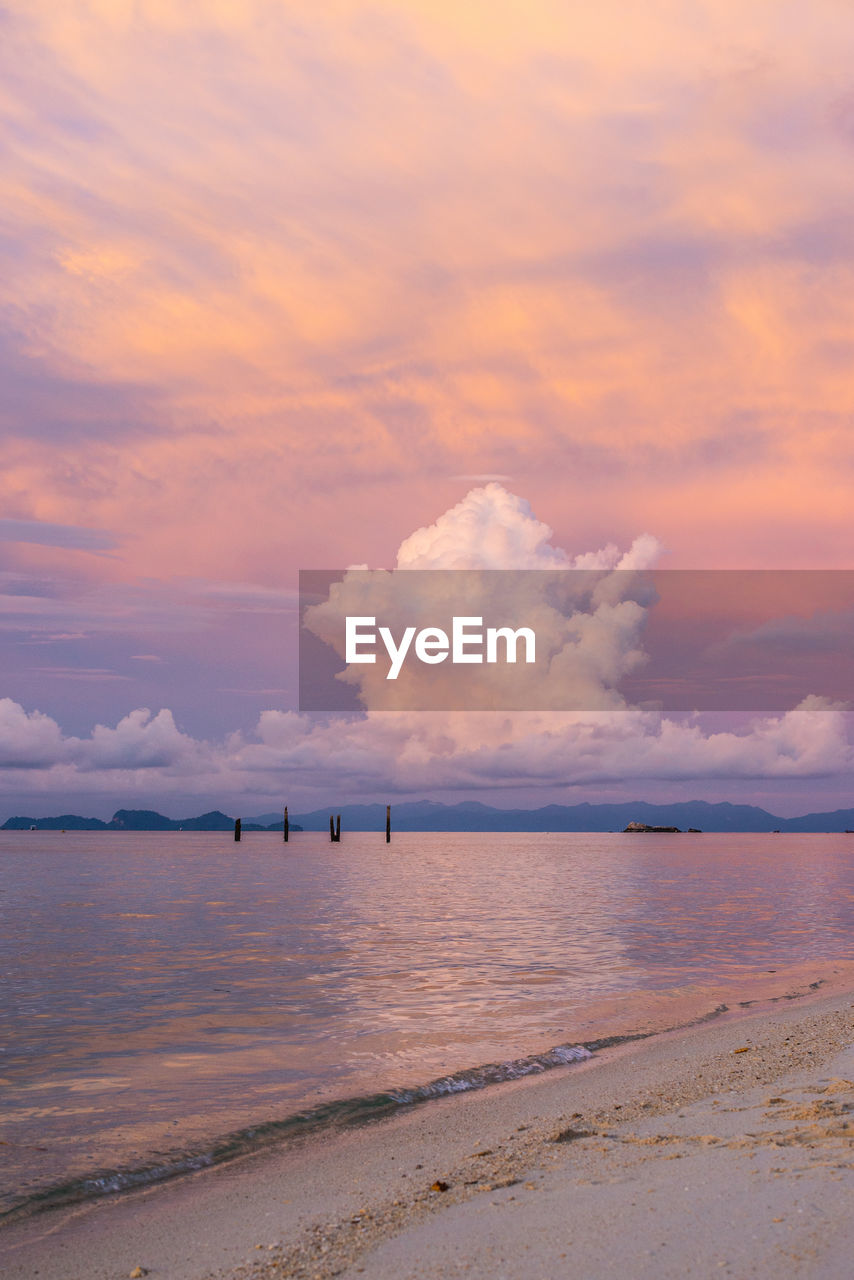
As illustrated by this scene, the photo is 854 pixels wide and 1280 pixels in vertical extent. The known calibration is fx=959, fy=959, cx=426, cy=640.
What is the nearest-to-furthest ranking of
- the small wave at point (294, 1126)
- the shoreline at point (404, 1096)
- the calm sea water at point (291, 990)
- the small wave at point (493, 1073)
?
the small wave at point (294, 1126) → the shoreline at point (404, 1096) → the calm sea water at point (291, 990) → the small wave at point (493, 1073)

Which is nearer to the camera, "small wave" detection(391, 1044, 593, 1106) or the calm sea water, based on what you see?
the calm sea water

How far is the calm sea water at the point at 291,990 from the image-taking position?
11.2 meters

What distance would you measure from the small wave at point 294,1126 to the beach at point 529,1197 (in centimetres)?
24

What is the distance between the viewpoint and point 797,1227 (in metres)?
5.70

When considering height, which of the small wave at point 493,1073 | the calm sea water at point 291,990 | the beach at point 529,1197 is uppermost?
the beach at point 529,1197

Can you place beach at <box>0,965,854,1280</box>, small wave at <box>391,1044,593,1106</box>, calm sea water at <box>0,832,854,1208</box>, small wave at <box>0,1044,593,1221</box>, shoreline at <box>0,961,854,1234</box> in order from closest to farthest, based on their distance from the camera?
beach at <box>0,965,854,1280</box> → small wave at <box>0,1044,593,1221</box> → shoreline at <box>0,961,854,1234</box> → calm sea water at <box>0,832,854,1208</box> → small wave at <box>391,1044,593,1106</box>

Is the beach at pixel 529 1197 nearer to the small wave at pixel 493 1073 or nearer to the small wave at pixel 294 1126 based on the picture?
the small wave at pixel 294 1126

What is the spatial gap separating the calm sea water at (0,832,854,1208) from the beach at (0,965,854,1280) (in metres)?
1.39

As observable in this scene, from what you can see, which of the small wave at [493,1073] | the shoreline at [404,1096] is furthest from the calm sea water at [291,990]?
the small wave at [493,1073]

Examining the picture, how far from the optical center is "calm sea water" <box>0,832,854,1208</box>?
1122cm

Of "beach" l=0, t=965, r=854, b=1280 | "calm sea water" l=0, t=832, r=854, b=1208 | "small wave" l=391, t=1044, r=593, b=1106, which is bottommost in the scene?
"calm sea water" l=0, t=832, r=854, b=1208

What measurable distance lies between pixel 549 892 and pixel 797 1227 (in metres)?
47.1

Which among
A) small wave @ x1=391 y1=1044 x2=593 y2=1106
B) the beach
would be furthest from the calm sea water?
the beach

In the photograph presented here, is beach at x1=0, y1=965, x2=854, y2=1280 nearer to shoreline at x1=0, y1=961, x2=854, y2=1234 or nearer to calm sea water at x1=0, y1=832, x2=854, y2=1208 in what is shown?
shoreline at x1=0, y1=961, x2=854, y2=1234
